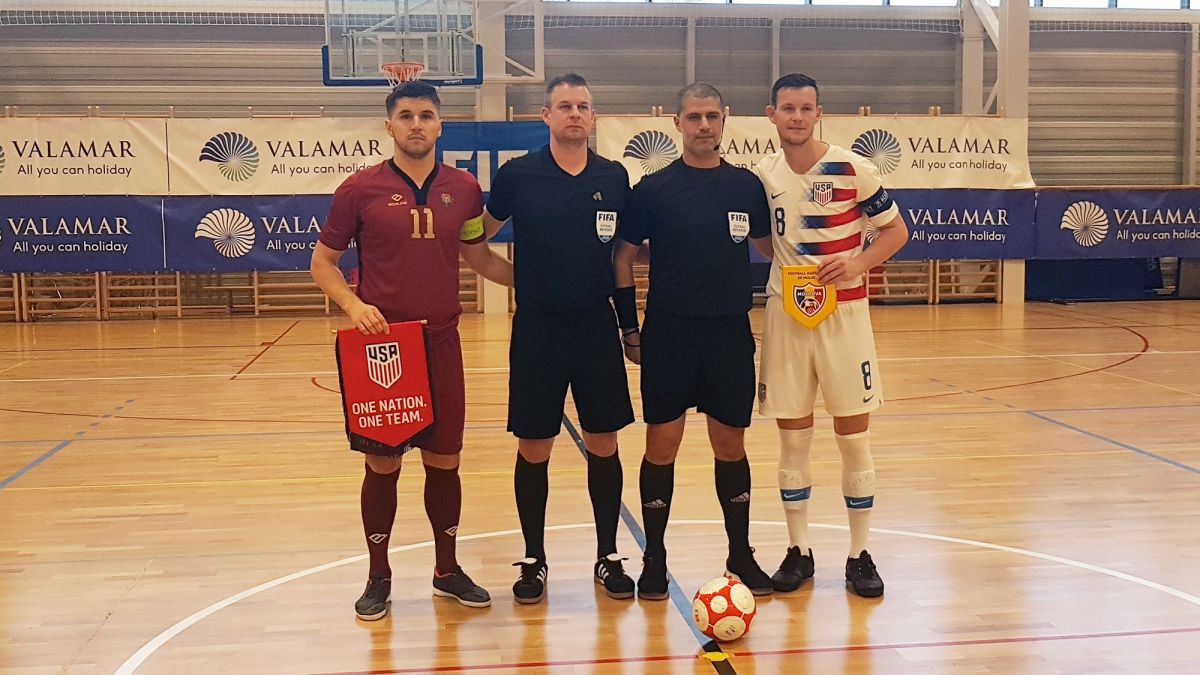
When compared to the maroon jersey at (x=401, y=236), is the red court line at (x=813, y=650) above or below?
below

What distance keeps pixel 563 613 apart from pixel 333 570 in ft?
3.47

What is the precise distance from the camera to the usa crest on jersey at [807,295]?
393 cm

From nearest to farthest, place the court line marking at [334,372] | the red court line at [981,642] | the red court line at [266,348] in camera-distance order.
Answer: the red court line at [981,642], the court line marking at [334,372], the red court line at [266,348]

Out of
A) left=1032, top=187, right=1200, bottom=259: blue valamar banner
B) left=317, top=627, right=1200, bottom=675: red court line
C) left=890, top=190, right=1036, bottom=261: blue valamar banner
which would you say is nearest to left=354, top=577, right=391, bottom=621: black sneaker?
left=317, top=627, right=1200, bottom=675: red court line

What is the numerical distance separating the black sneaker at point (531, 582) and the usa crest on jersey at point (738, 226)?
1.36 m

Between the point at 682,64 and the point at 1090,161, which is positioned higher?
the point at 682,64

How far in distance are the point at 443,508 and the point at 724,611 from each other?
111 centimetres

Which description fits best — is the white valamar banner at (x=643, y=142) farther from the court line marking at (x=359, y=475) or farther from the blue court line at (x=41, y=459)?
the court line marking at (x=359, y=475)

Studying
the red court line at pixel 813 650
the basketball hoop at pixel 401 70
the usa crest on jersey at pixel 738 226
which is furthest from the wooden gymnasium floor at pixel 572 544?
the basketball hoop at pixel 401 70

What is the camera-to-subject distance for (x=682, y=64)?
17.9 meters

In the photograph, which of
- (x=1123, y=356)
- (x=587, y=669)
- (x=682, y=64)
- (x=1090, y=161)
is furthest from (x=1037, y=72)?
(x=587, y=669)

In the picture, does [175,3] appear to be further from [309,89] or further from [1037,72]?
[1037,72]

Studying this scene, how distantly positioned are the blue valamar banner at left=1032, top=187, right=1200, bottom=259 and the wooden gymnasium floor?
7.65 meters

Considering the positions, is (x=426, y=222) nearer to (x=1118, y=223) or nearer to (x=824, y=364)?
(x=824, y=364)
